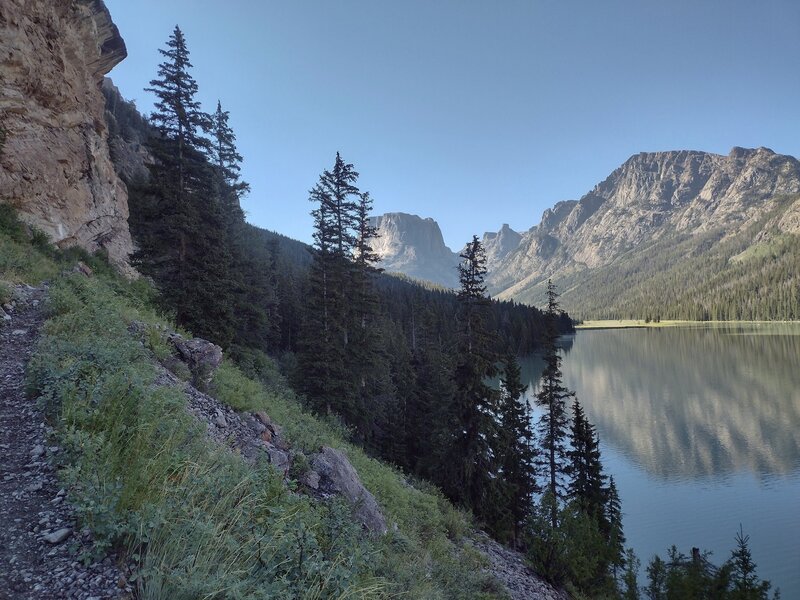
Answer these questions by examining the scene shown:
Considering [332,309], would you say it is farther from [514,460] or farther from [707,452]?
[707,452]

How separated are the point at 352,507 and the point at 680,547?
78.8ft

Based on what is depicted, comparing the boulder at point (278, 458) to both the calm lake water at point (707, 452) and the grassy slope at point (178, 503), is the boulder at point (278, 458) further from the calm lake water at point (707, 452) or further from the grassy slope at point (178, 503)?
the calm lake water at point (707, 452)

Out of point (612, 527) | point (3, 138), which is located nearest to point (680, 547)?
point (612, 527)

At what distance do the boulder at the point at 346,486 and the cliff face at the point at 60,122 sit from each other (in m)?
17.1

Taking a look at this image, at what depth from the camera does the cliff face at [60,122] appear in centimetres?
1584

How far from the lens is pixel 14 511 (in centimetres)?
379

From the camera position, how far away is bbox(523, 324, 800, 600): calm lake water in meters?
22.7

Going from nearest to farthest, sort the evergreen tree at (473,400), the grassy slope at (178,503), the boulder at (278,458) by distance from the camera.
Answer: the grassy slope at (178,503)
the boulder at (278,458)
the evergreen tree at (473,400)

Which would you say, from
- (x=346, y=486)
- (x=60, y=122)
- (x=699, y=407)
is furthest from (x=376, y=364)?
(x=699, y=407)

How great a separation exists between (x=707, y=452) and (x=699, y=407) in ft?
48.3

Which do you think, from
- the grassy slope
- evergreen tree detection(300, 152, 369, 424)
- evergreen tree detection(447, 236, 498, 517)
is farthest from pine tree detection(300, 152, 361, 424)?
the grassy slope

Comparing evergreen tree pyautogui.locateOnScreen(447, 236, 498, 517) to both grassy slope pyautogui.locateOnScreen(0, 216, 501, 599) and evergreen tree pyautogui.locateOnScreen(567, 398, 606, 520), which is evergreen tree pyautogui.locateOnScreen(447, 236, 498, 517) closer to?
evergreen tree pyautogui.locateOnScreen(567, 398, 606, 520)

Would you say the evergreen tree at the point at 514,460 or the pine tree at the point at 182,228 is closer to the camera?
the pine tree at the point at 182,228

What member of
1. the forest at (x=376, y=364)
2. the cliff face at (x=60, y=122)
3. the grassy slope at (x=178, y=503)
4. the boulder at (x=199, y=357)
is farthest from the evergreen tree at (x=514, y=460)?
the cliff face at (x=60, y=122)
